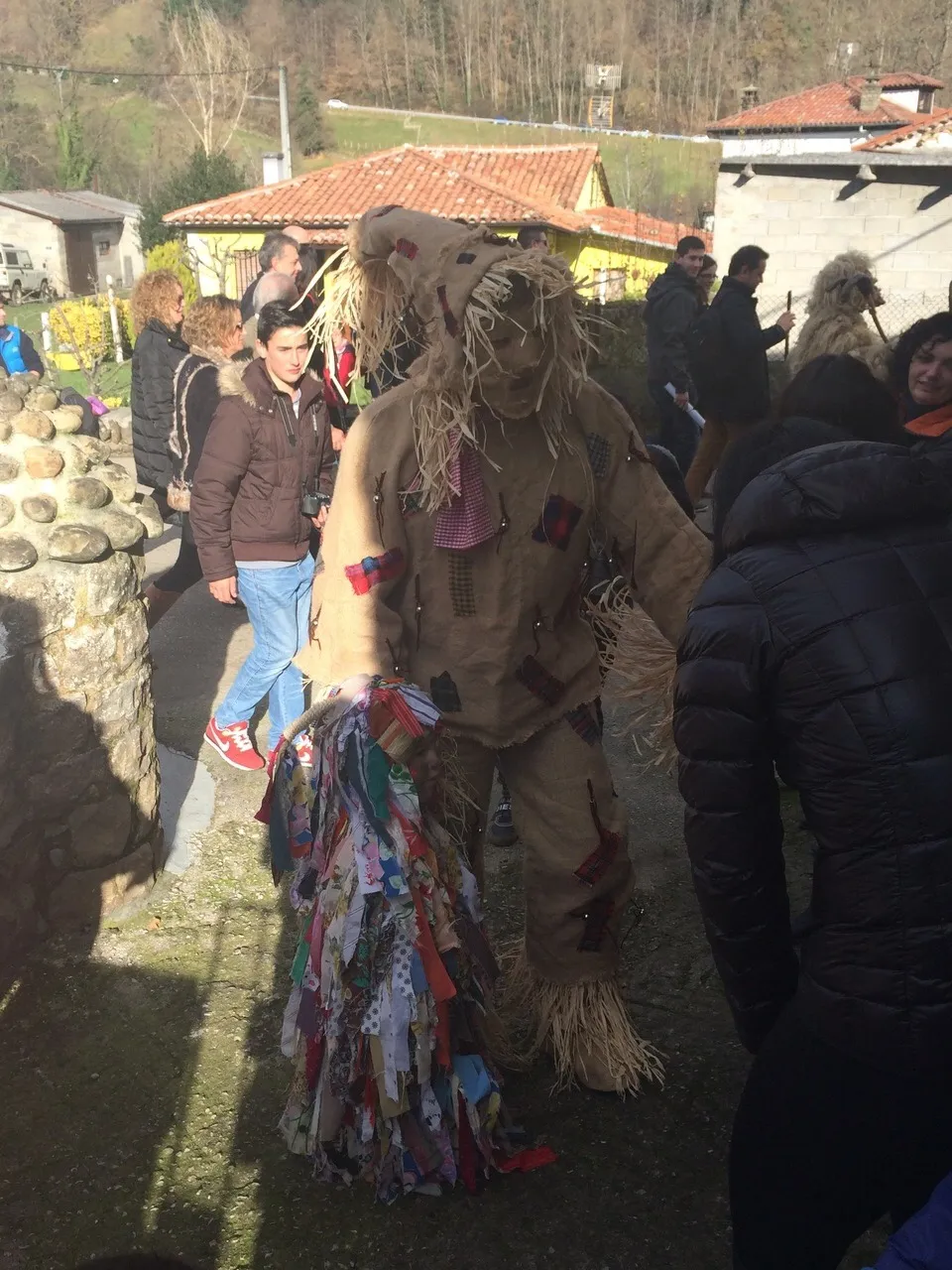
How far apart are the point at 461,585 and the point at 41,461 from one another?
142cm

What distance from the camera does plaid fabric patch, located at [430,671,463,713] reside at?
8.71 feet

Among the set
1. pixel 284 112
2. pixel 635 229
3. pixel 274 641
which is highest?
pixel 284 112

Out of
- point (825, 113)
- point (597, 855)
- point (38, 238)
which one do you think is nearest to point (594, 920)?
point (597, 855)

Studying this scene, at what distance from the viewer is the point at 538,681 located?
2654 mm

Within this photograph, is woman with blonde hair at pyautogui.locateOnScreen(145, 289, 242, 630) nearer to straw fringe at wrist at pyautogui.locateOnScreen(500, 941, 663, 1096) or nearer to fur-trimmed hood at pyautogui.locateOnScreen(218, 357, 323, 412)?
fur-trimmed hood at pyautogui.locateOnScreen(218, 357, 323, 412)

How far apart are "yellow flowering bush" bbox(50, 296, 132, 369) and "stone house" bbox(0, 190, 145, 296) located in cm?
1906

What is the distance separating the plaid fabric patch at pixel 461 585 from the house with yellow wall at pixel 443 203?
20997 millimetres

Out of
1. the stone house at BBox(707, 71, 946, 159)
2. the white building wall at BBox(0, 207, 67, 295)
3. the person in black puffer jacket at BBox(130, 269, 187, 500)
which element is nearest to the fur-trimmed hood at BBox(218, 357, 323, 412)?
the person in black puffer jacket at BBox(130, 269, 187, 500)

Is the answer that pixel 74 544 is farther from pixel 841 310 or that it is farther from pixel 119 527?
pixel 841 310

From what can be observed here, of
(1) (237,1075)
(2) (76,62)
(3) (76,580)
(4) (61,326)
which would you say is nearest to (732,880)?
(1) (237,1075)

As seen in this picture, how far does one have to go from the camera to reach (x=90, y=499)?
3.26 m

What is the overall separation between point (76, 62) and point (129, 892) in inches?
3143

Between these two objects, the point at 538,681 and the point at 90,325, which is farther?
the point at 90,325

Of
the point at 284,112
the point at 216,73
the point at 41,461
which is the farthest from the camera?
the point at 216,73
